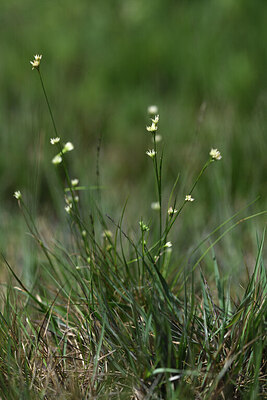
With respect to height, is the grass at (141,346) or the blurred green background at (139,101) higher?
the blurred green background at (139,101)

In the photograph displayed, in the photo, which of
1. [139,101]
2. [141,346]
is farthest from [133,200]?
[141,346]

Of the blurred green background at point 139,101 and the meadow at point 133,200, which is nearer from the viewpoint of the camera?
the meadow at point 133,200

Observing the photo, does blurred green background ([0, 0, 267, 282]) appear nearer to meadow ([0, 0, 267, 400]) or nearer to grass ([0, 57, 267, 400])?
meadow ([0, 0, 267, 400])

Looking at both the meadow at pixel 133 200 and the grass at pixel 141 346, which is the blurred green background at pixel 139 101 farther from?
the grass at pixel 141 346

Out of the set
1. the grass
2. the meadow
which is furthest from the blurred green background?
the grass

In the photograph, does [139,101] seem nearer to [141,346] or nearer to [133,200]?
[133,200]

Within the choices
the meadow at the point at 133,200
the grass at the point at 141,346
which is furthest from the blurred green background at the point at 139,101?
the grass at the point at 141,346
